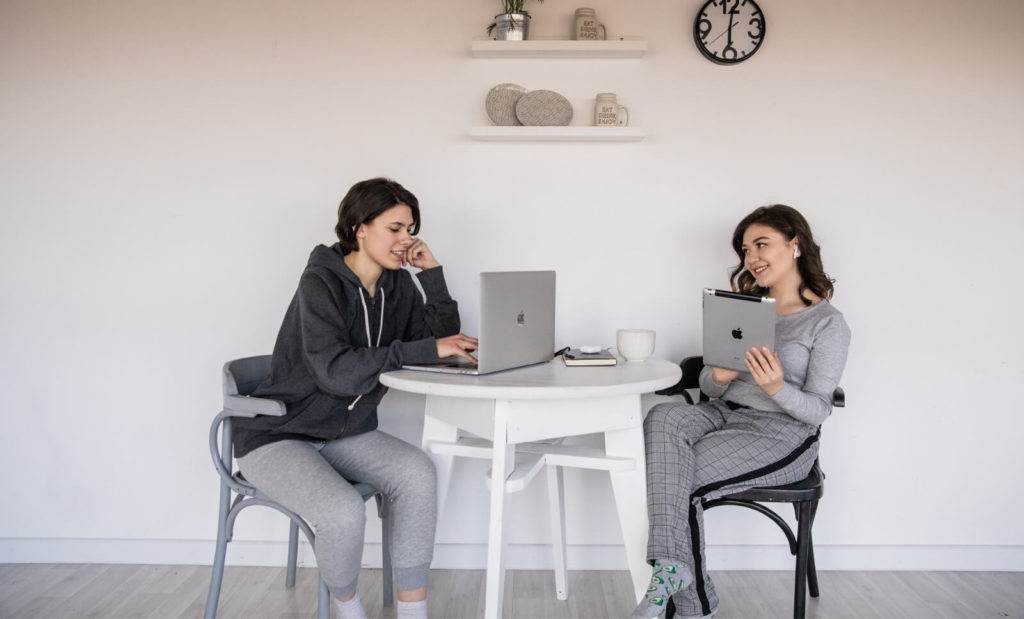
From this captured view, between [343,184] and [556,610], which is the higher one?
[343,184]

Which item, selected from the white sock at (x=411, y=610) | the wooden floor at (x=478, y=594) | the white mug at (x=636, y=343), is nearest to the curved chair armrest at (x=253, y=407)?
the white sock at (x=411, y=610)

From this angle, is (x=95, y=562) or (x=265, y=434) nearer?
(x=265, y=434)

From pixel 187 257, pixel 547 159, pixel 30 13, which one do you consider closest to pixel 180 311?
pixel 187 257

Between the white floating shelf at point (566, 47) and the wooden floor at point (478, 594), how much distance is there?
→ 5.61 feet

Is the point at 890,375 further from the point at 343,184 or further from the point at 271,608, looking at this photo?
the point at 271,608

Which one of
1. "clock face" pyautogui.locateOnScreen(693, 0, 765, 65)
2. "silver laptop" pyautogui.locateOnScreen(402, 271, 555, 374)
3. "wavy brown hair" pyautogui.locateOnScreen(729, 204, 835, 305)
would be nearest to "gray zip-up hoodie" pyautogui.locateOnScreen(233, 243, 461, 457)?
"silver laptop" pyautogui.locateOnScreen(402, 271, 555, 374)

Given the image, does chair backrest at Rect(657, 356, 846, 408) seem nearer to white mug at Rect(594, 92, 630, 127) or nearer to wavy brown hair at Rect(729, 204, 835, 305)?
wavy brown hair at Rect(729, 204, 835, 305)

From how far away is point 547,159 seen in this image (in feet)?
7.62

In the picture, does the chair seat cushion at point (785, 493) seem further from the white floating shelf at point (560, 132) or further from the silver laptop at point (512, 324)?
the white floating shelf at point (560, 132)

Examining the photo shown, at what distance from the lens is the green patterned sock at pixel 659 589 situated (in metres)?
1.60

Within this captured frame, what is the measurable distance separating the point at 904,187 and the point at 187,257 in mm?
2409

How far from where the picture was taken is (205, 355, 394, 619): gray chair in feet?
5.74

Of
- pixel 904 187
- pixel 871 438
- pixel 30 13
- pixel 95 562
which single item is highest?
pixel 30 13

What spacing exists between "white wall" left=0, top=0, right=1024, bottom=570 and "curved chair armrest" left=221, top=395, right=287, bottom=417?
2.05ft
